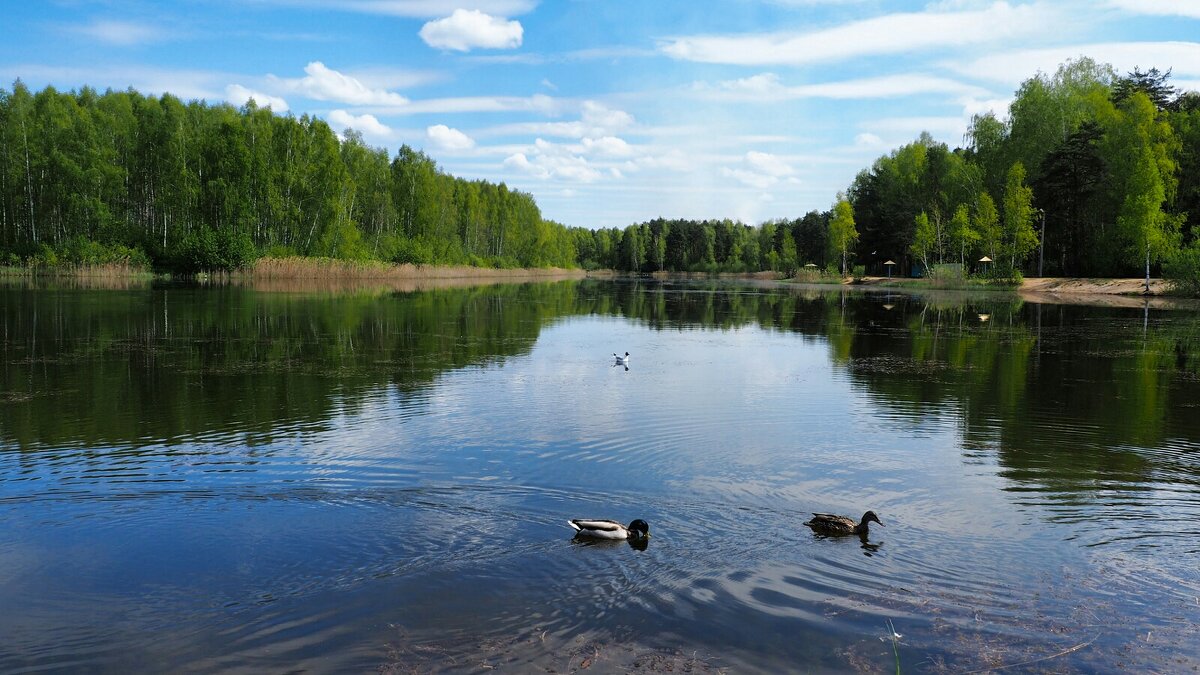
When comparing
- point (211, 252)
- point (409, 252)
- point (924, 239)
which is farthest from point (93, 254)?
point (924, 239)

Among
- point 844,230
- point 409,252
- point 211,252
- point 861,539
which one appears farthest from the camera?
point 844,230

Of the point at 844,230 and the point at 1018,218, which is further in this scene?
the point at 844,230

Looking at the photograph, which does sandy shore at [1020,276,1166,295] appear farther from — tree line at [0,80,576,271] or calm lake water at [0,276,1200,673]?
tree line at [0,80,576,271]

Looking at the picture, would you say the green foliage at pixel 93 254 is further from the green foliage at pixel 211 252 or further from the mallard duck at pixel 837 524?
the mallard duck at pixel 837 524

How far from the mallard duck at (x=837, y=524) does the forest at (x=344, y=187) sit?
62750 millimetres

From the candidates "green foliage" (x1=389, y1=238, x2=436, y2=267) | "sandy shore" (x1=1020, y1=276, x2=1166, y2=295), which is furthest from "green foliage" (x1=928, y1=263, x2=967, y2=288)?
"green foliage" (x1=389, y1=238, x2=436, y2=267)

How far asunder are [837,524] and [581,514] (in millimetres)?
3113

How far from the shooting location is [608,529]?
339 inches

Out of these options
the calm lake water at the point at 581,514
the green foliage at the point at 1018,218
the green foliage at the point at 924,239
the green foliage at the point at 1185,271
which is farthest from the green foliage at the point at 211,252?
the green foliage at the point at 1185,271

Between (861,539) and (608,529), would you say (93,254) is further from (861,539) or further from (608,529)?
(861,539)

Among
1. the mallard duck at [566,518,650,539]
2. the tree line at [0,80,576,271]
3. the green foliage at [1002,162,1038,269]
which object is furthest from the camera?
the green foliage at [1002,162,1038,269]

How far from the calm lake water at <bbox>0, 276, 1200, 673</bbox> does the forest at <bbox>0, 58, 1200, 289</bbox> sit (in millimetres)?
55804

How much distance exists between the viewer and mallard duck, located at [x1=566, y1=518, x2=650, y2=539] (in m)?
8.62

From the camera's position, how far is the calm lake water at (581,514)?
21.4 ft
